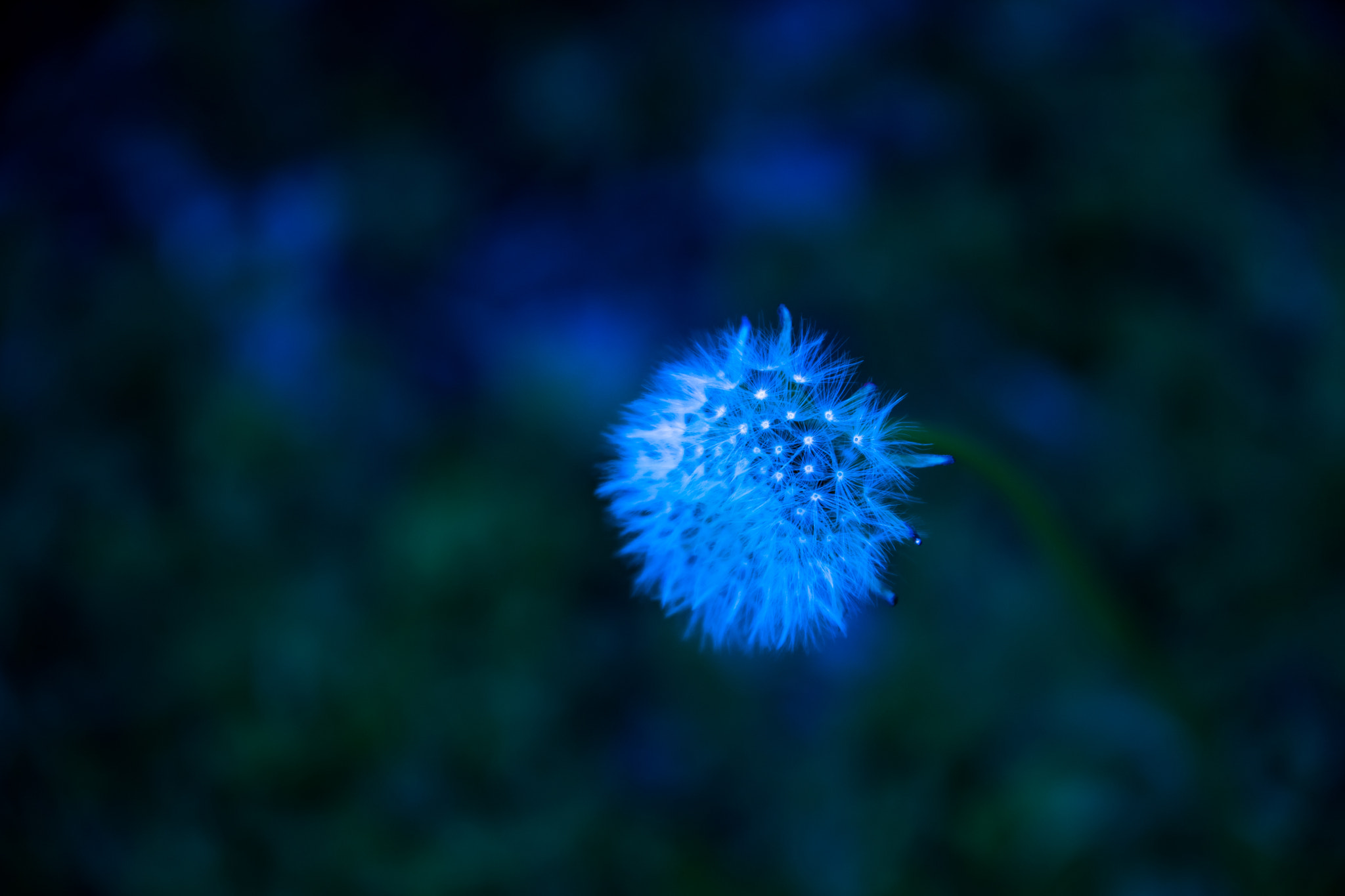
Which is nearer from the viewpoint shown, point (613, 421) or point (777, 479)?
point (777, 479)

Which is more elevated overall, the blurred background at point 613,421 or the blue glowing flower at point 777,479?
the blurred background at point 613,421

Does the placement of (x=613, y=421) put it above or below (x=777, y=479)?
above

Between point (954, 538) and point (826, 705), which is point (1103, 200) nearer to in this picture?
point (954, 538)

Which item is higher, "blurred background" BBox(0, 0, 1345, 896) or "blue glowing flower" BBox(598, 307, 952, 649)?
"blurred background" BBox(0, 0, 1345, 896)

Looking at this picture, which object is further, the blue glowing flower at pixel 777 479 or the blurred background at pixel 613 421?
the blurred background at pixel 613 421

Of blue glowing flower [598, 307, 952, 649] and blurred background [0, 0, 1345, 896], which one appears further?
blurred background [0, 0, 1345, 896]
